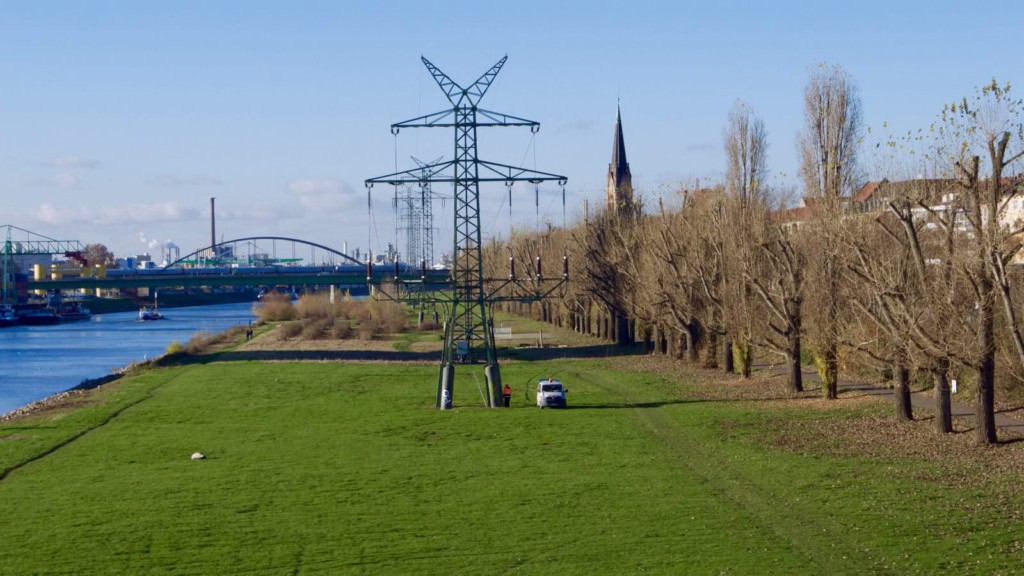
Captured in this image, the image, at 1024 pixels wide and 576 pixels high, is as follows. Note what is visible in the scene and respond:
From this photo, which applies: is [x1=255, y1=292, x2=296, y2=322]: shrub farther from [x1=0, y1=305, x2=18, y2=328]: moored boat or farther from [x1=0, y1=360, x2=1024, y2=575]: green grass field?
[x1=0, y1=360, x2=1024, y2=575]: green grass field

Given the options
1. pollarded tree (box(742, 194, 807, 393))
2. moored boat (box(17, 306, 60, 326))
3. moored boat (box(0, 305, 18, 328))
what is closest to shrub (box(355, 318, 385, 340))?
pollarded tree (box(742, 194, 807, 393))

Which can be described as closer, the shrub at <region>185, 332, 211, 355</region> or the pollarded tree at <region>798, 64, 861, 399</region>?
the pollarded tree at <region>798, 64, 861, 399</region>

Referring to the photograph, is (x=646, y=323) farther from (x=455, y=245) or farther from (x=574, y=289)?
(x=455, y=245)

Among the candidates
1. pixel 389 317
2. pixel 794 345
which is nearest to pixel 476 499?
pixel 794 345

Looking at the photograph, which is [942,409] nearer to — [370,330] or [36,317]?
[370,330]

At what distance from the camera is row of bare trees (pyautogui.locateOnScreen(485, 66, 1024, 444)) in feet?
107

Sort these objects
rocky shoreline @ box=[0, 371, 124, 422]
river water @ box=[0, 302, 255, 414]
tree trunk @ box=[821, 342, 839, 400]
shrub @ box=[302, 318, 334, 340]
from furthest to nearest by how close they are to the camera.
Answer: shrub @ box=[302, 318, 334, 340] → river water @ box=[0, 302, 255, 414] → rocky shoreline @ box=[0, 371, 124, 422] → tree trunk @ box=[821, 342, 839, 400]

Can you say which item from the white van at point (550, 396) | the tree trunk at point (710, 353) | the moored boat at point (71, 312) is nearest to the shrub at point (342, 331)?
the tree trunk at point (710, 353)

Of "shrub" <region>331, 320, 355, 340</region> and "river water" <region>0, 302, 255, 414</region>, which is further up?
"shrub" <region>331, 320, 355, 340</region>

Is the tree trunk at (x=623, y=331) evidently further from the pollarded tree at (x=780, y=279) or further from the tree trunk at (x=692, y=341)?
the pollarded tree at (x=780, y=279)

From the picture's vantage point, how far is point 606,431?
136 ft

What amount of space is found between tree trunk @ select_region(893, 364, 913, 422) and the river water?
141ft

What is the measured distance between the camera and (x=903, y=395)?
39.8 meters

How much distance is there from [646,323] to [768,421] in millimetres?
35065
